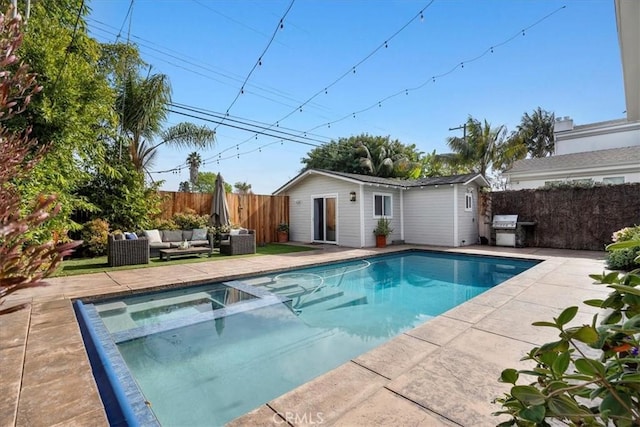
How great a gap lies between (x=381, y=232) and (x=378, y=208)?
3.58 feet

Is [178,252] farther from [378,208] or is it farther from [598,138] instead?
[598,138]

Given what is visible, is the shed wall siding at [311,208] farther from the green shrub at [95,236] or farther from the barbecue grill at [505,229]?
the green shrub at [95,236]

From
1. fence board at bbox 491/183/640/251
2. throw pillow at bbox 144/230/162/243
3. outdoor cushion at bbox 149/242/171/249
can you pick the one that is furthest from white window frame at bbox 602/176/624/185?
throw pillow at bbox 144/230/162/243

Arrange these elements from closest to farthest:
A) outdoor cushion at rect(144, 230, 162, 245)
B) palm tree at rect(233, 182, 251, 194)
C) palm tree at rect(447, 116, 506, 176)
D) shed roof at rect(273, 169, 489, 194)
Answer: outdoor cushion at rect(144, 230, 162, 245), shed roof at rect(273, 169, 489, 194), palm tree at rect(447, 116, 506, 176), palm tree at rect(233, 182, 251, 194)

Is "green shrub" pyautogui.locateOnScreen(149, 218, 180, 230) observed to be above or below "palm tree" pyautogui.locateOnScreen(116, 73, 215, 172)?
below

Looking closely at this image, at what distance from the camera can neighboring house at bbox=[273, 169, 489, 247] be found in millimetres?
11844

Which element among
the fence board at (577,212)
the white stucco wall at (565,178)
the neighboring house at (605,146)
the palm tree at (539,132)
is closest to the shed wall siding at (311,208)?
the fence board at (577,212)

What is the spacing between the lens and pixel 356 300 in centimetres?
597

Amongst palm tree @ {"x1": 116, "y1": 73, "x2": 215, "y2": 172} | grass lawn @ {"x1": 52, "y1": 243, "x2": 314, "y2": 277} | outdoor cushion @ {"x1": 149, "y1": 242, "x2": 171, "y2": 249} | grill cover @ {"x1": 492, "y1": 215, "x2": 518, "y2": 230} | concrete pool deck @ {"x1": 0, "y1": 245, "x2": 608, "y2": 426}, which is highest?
palm tree @ {"x1": 116, "y1": 73, "x2": 215, "y2": 172}

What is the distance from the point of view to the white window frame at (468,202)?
12266 mm

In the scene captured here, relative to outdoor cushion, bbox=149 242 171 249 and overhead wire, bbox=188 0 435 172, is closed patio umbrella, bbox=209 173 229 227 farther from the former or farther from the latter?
overhead wire, bbox=188 0 435 172

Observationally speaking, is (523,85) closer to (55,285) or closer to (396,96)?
(396,96)

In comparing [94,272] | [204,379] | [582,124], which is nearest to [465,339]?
[204,379]

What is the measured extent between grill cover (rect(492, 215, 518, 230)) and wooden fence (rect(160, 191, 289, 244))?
865cm
